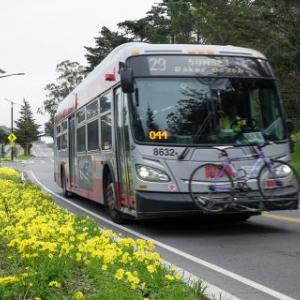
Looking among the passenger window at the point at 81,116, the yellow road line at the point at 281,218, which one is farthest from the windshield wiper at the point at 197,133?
the passenger window at the point at 81,116

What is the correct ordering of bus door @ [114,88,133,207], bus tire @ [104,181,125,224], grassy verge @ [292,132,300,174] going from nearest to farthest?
bus door @ [114,88,133,207]
bus tire @ [104,181,125,224]
grassy verge @ [292,132,300,174]

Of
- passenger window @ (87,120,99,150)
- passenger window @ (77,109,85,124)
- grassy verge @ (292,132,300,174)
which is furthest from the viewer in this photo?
grassy verge @ (292,132,300,174)

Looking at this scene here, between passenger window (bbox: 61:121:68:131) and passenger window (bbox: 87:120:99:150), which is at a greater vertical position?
passenger window (bbox: 61:121:68:131)

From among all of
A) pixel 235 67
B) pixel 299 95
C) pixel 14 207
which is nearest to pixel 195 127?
pixel 235 67

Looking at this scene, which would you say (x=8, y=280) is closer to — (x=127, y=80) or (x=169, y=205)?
(x=169, y=205)

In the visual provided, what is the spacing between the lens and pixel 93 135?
14.1 metres

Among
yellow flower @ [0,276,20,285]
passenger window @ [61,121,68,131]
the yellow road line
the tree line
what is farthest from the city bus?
the tree line

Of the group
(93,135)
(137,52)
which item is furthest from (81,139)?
(137,52)

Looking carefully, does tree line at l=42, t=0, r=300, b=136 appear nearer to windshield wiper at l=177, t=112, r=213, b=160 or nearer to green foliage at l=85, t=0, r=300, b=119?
green foliage at l=85, t=0, r=300, b=119

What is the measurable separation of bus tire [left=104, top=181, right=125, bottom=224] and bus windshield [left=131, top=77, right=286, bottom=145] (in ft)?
6.73

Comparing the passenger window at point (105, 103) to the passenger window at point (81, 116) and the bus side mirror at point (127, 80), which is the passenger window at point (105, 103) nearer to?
the bus side mirror at point (127, 80)

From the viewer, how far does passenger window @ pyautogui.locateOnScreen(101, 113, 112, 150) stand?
12.1 metres

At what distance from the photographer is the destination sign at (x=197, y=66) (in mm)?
10516

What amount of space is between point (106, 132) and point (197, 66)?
2581 mm
